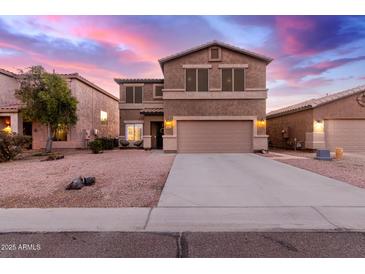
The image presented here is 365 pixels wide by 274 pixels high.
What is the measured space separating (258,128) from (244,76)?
393cm

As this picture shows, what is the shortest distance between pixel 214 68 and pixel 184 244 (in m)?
14.7

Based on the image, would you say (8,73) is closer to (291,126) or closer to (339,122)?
(291,126)

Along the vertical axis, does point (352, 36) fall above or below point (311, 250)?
above

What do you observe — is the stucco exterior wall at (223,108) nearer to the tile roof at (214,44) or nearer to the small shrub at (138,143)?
the tile roof at (214,44)

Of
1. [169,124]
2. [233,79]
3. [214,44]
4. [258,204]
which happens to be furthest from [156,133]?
[258,204]

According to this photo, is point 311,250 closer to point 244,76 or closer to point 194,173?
point 194,173

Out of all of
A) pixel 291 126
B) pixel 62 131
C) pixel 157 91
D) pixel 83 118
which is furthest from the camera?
pixel 157 91

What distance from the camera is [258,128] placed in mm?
15891

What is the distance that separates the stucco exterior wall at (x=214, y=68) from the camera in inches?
632

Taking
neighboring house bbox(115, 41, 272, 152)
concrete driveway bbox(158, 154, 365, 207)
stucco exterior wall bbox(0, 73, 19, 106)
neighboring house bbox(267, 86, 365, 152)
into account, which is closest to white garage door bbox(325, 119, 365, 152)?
neighboring house bbox(267, 86, 365, 152)

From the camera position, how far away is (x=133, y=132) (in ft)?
69.3

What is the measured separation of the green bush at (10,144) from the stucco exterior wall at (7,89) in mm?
10415

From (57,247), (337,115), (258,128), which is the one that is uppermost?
(337,115)

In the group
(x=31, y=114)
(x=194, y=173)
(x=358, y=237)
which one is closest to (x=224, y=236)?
(x=358, y=237)
